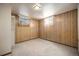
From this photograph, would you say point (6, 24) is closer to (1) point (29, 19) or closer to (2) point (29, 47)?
(1) point (29, 19)

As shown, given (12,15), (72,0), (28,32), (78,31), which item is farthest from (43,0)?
(12,15)

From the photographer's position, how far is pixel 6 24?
165 cm

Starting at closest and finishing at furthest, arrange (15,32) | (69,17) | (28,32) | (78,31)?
1. (78,31)
2. (69,17)
3. (28,32)
4. (15,32)

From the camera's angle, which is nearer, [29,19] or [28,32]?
[29,19]

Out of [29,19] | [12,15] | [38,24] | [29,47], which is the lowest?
[29,47]

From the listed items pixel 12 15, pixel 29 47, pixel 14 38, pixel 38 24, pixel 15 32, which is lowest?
pixel 29 47

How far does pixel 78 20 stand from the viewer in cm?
117

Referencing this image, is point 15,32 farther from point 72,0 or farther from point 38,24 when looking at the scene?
point 72,0

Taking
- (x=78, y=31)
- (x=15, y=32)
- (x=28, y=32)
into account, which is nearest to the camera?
(x=78, y=31)

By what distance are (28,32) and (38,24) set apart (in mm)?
319

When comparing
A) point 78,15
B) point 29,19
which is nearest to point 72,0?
point 78,15

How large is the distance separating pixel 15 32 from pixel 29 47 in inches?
25.3

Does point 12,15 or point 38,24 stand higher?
point 12,15

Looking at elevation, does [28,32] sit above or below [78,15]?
below
